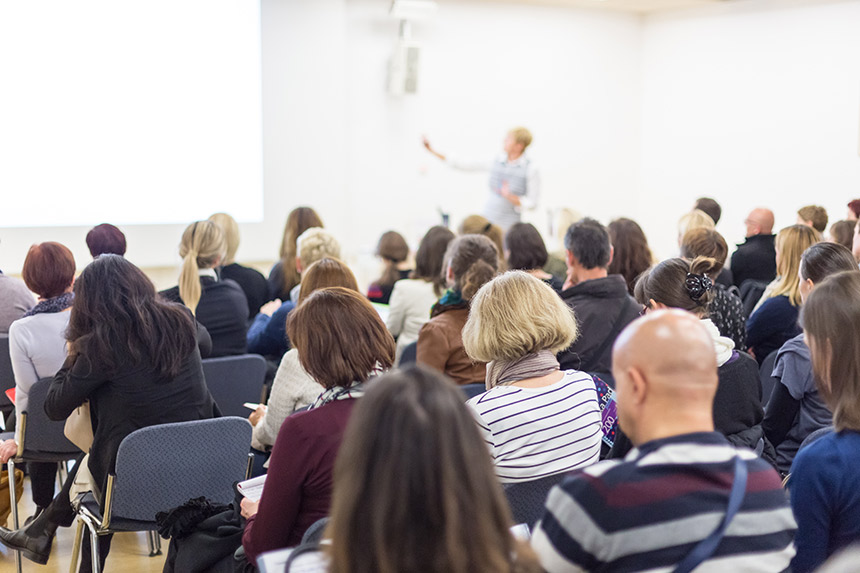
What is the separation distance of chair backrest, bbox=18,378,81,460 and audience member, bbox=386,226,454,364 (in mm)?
1581

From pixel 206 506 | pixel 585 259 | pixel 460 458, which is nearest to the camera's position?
pixel 460 458

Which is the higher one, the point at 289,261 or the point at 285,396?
the point at 289,261

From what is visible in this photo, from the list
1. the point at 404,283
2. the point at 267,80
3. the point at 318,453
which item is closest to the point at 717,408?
the point at 318,453

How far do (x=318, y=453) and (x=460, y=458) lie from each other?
92cm

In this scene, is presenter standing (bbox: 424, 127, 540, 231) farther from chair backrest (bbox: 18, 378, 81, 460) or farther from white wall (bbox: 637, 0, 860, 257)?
chair backrest (bbox: 18, 378, 81, 460)

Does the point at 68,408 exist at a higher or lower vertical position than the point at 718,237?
lower

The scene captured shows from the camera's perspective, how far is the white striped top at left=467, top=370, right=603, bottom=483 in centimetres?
208

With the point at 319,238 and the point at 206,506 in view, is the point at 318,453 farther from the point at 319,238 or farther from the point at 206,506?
the point at 319,238

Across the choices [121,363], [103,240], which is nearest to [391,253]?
[103,240]

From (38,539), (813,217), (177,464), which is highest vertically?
(813,217)

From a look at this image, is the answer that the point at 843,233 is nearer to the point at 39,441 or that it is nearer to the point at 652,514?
the point at 652,514

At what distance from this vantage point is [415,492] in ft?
3.47

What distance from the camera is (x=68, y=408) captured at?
8.82ft

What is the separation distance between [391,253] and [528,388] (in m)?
2.99
